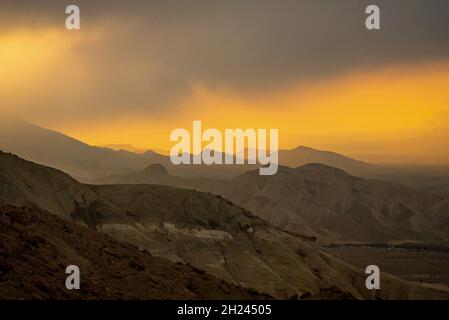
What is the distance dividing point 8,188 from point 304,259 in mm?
39163

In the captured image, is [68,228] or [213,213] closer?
[68,228]

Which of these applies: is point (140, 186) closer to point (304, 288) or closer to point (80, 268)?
point (304, 288)

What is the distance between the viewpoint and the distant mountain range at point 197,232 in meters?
84.8

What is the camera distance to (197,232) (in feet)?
314

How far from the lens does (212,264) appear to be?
285 ft

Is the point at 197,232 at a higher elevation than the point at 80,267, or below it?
below

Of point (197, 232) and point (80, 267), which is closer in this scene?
point (80, 267)

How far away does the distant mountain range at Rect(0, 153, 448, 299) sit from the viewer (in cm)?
8481

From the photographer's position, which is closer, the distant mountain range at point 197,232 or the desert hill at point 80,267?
the desert hill at point 80,267

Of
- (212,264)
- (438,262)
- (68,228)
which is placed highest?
(68,228)

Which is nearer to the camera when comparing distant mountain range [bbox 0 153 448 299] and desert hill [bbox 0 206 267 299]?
desert hill [bbox 0 206 267 299]

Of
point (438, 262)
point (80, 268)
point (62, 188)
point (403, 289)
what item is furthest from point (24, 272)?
point (438, 262)
